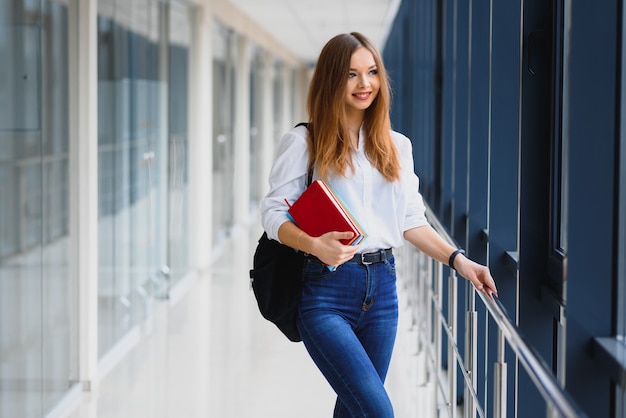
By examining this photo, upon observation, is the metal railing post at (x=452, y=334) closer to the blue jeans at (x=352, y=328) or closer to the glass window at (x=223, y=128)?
the blue jeans at (x=352, y=328)

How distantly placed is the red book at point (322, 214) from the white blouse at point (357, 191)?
9 centimetres

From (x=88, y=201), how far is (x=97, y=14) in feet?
3.55

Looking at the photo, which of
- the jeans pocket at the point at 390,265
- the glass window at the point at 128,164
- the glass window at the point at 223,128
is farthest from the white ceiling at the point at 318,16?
the jeans pocket at the point at 390,265

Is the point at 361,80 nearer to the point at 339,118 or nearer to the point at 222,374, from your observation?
the point at 339,118

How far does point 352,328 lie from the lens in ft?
8.50

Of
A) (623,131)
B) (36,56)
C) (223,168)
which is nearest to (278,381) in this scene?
(36,56)

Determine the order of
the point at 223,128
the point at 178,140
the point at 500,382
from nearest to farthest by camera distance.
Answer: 1. the point at 500,382
2. the point at 178,140
3. the point at 223,128

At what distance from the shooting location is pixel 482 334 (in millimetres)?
4023

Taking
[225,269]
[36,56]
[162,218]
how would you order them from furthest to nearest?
[225,269]
[162,218]
[36,56]

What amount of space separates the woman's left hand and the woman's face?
52 centimetres

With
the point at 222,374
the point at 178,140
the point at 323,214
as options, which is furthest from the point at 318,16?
the point at 323,214

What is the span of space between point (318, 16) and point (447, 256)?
912cm

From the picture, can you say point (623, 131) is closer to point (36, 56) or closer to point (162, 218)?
point (36, 56)

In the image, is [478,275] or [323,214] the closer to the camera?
[323,214]
